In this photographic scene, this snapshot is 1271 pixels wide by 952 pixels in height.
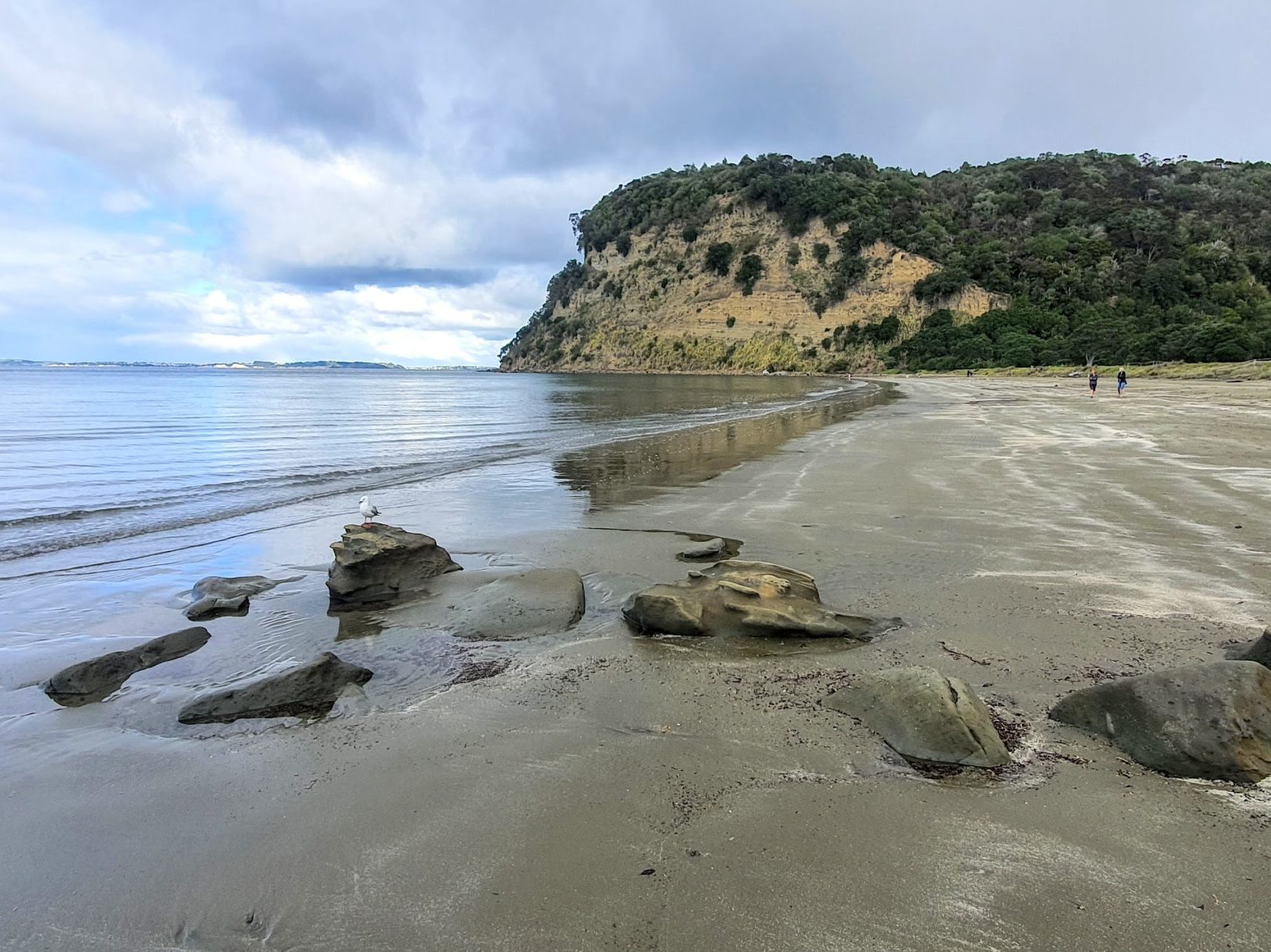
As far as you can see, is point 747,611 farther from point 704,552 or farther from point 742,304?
point 742,304

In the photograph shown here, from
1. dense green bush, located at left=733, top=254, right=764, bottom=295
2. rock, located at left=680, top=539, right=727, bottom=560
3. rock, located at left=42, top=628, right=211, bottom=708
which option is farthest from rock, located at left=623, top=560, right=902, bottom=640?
dense green bush, located at left=733, top=254, right=764, bottom=295

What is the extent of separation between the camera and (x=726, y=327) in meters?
117

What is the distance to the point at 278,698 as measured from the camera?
171 inches

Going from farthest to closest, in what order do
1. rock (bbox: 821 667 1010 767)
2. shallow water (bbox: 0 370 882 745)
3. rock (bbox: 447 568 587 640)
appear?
1. rock (bbox: 447 568 587 640)
2. shallow water (bbox: 0 370 882 745)
3. rock (bbox: 821 667 1010 767)

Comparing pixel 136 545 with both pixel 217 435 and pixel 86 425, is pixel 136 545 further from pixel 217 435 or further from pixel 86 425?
pixel 86 425

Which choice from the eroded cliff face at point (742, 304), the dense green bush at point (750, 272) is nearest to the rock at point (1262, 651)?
the eroded cliff face at point (742, 304)

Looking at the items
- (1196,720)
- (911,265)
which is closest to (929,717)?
(1196,720)

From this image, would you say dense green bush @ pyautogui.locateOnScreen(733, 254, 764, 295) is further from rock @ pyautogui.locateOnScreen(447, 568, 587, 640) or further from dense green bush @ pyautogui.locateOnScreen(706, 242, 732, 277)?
rock @ pyautogui.locateOnScreen(447, 568, 587, 640)

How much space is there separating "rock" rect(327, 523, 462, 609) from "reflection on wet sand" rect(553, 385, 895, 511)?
410 cm

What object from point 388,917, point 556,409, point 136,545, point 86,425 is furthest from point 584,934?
point 556,409

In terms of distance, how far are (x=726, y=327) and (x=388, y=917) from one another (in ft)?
388

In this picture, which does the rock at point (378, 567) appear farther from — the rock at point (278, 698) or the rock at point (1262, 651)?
the rock at point (1262, 651)

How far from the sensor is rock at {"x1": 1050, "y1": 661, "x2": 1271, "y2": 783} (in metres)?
3.15

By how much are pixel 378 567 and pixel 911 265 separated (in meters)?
113
